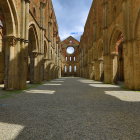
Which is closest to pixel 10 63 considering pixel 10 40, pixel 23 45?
pixel 10 40

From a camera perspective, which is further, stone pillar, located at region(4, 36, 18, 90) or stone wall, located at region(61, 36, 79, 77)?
stone wall, located at region(61, 36, 79, 77)

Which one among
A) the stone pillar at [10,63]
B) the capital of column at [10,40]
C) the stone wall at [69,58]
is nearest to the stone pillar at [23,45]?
the stone pillar at [10,63]

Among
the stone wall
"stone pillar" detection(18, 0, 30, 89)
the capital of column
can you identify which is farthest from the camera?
the stone wall

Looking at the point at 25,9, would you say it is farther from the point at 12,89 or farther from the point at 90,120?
the point at 90,120

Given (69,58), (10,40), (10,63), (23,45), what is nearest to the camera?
(10,40)

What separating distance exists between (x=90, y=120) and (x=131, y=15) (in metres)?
9.45

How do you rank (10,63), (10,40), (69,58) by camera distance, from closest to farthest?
(10,40), (10,63), (69,58)

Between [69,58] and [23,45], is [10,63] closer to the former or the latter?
[23,45]

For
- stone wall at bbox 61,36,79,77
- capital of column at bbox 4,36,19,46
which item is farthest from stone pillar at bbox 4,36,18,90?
stone wall at bbox 61,36,79,77

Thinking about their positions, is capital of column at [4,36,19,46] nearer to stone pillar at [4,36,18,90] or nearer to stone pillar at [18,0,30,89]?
stone pillar at [4,36,18,90]

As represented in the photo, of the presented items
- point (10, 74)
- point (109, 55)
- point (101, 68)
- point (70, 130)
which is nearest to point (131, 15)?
point (109, 55)

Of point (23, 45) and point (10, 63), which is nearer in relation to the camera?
point (10, 63)

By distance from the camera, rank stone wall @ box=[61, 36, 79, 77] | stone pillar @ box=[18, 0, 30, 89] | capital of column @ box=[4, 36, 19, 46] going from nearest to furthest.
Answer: capital of column @ box=[4, 36, 19, 46], stone pillar @ box=[18, 0, 30, 89], stone wall @ box=[61, 36, 79, 77]

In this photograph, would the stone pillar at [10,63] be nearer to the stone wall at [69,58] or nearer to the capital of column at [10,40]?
the capital of column at [10,40]
